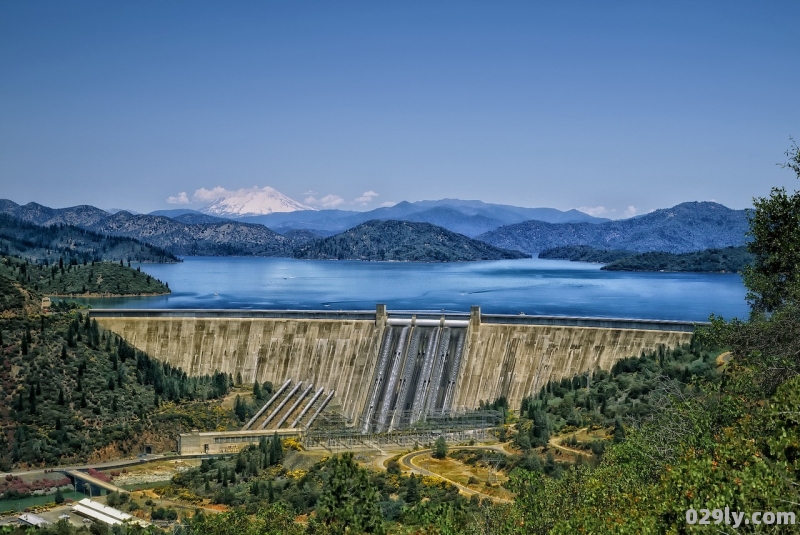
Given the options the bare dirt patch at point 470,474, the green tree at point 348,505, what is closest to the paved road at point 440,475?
the bare dirt patch at point 470,474

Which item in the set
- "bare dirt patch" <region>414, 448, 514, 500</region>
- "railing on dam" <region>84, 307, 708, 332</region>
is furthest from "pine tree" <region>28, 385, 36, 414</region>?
"bare dirt patch" <region>414, 448, 514, 500</region>

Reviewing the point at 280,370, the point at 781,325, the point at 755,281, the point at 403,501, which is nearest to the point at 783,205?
the point at 755,281

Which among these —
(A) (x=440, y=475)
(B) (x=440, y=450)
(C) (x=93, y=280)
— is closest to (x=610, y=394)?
(B) (x=440, y=450)

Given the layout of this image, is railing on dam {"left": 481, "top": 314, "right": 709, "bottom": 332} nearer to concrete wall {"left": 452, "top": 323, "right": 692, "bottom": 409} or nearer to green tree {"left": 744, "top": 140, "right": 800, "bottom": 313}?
concrete wall {"left": 452, "top": 323, "right": 692, "bottom": 409}

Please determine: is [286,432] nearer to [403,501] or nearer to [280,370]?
[280,370]

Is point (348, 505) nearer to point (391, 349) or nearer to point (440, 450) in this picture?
point (440, 450)
